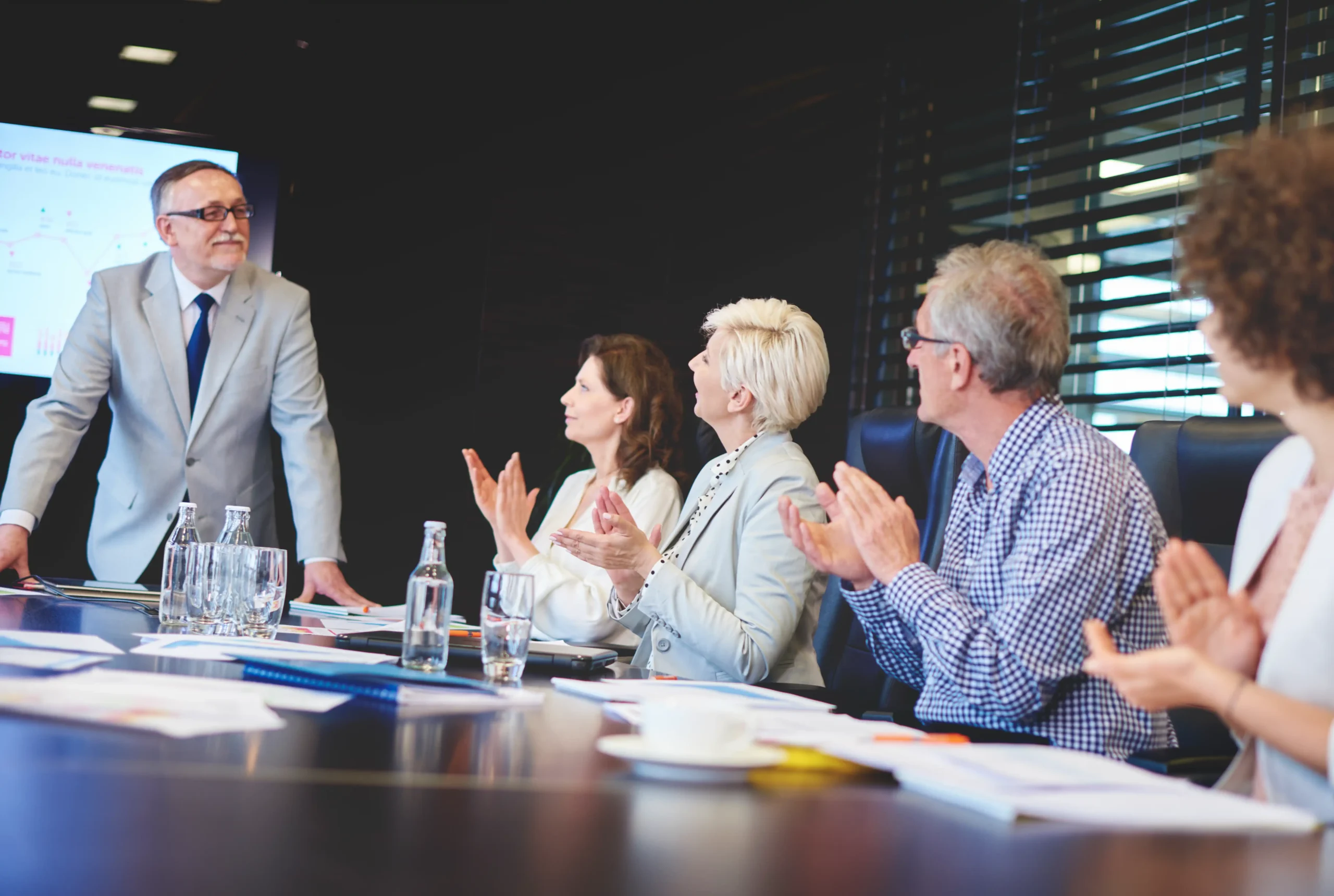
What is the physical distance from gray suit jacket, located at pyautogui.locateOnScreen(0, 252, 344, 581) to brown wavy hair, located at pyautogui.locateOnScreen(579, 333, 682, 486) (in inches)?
31.5

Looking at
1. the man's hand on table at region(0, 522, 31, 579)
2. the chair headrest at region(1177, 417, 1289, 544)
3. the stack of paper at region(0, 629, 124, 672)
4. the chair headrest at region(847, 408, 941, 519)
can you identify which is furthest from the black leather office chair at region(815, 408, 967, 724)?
the man's hand on table at region(0, 522, 31, 579)

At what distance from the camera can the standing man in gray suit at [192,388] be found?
10.8ft

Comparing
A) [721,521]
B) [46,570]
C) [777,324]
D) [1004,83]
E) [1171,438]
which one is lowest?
[46,570]

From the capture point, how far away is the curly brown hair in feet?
3.83

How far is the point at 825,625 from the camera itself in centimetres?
254

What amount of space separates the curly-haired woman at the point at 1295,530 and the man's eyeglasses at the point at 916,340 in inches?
22.4

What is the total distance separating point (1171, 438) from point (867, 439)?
74 centimetres

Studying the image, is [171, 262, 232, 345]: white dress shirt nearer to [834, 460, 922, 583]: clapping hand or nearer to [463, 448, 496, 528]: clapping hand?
[463, 448, 496, 528]: clapping hand

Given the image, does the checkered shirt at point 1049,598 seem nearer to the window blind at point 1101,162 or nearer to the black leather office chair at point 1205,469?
the black leather office chair at point 1205,469

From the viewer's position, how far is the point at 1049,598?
1551 millimetres

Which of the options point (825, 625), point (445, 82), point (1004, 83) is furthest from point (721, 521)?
point (445, 82)

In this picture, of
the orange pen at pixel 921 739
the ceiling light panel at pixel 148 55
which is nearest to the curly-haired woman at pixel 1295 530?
the orange pen at pixel 921 739

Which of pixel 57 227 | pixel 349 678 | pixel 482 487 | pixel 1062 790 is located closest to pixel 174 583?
pixel 349 678

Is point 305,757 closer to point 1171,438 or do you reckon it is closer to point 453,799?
point 453,799
